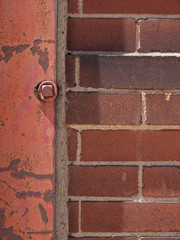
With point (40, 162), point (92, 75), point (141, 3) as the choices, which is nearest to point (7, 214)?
point (40, 162)

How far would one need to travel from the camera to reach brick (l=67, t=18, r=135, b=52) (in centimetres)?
79

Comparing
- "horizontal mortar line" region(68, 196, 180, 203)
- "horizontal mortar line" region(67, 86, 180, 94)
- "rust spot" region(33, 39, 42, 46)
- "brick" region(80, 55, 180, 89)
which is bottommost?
"horizontal mortar line" region(68, 196, 180, 203)

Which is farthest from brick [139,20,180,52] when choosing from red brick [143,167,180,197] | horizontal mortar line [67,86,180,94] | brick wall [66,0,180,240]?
red brick [143,167,180,197]

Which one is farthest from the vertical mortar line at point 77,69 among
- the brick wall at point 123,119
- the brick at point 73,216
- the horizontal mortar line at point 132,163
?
the brick at point 73,216

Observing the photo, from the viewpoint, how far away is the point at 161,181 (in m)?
0.80

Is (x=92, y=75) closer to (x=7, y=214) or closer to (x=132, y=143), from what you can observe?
(x=132, y=143)

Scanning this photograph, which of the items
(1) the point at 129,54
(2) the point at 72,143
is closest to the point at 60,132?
(2) the point at 72,143

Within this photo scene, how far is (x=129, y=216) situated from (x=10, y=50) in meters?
0.54

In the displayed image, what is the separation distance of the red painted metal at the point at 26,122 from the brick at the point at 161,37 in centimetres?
25

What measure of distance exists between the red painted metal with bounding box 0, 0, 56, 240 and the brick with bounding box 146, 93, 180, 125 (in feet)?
0.88

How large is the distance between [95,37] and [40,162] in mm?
360

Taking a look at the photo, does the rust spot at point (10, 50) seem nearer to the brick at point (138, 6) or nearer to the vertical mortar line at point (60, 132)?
the vertical mortar line at point (60, 132)

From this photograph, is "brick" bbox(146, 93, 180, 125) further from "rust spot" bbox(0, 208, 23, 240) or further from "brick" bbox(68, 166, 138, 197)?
"rust spot" bbox(0, 208, 23, 240)

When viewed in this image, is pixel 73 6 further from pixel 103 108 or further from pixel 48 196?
pixel 48 196
